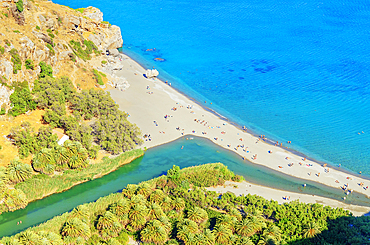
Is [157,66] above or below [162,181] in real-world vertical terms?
above

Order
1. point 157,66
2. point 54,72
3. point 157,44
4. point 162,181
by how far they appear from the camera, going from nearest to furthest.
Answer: point 162,181
point 54,72
point 157,66
point 157,44

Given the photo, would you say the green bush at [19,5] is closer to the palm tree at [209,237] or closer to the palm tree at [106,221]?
the palm tree at [106,221]

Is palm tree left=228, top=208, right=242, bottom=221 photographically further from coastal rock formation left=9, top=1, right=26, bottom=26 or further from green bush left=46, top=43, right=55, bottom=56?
coastal rock formation left=9, top=1, right=26, bottom=26

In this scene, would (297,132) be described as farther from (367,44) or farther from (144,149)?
(367,44)

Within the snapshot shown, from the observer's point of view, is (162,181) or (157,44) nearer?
(162,181)

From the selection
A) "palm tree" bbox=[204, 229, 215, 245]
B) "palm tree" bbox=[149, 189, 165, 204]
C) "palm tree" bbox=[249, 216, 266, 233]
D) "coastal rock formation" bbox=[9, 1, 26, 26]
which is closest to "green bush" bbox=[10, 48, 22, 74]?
"coastal rock formation" bbox=[9, 1, 26, 26]

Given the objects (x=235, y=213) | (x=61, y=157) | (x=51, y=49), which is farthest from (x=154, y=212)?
(x=51, y=49)

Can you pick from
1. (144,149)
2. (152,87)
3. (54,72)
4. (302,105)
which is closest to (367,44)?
(302,105)
